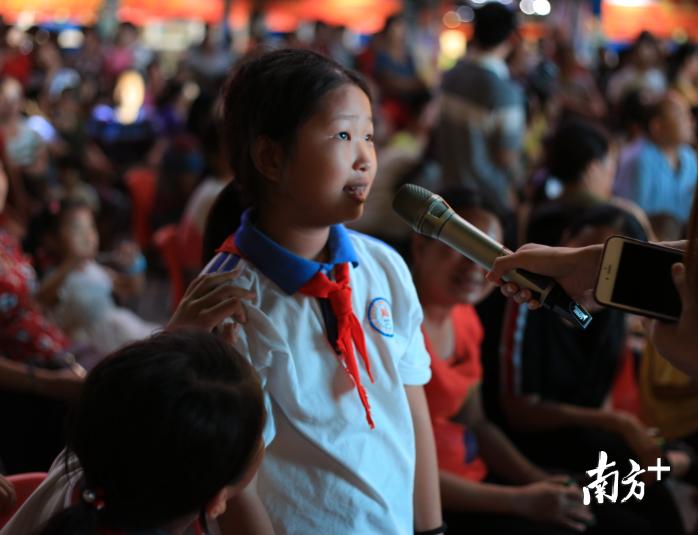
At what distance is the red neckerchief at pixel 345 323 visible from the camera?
1.21m

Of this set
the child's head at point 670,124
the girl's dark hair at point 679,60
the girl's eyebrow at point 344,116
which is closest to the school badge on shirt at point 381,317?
the girl's eyebrow at point 344,116

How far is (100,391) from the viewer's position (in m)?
0.99

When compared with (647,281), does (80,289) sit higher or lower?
lower

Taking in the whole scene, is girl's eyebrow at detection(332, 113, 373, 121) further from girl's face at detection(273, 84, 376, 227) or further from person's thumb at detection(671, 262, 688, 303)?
person's thumb at detection(671, 262, 688, 303)

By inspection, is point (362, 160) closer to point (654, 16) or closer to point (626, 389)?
point (626, 389)

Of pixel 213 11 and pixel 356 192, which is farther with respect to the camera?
pixel 213 11

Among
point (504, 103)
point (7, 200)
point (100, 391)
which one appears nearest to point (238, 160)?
point (100, 391)

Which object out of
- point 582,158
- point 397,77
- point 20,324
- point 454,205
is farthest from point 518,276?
point 397,77

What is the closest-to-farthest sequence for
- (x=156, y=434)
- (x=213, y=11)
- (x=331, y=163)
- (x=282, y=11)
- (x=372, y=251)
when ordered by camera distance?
(x=156, y=434)
(x=331, y=163)
(x=372, y=251)
(x=213, y=11)
(x=282, y=11)

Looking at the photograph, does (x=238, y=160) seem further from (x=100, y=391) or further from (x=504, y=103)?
(x=504, y=103)

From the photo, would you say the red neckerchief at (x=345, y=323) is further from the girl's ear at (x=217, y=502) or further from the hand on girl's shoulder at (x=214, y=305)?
the girl's ear at (x=217, y=502)

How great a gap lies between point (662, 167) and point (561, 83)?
1985 mm

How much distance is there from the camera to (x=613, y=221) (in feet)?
6.82

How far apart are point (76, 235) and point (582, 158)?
1601mm
